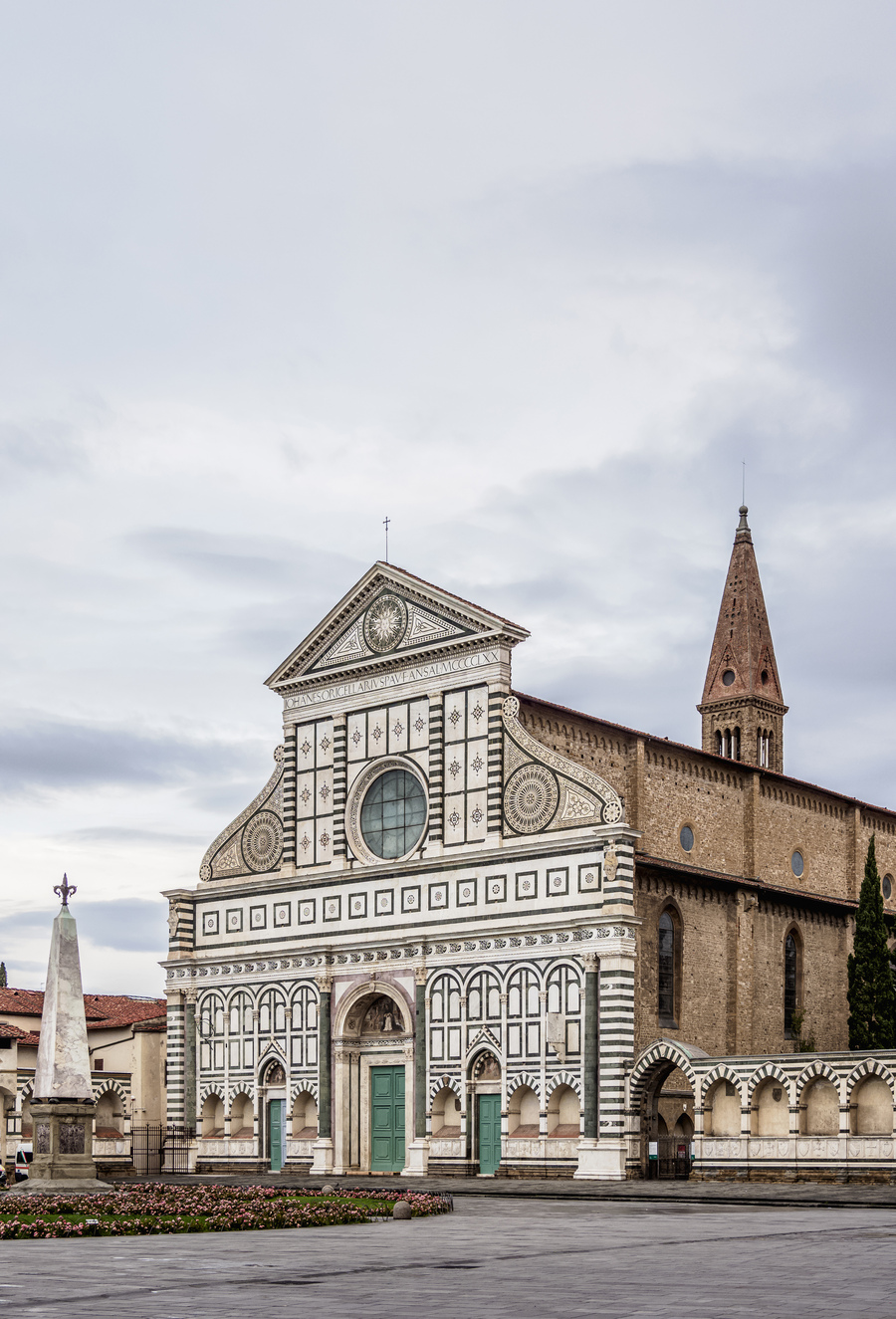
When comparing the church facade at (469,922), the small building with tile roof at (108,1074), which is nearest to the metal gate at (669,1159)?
the church facade at (469,922)

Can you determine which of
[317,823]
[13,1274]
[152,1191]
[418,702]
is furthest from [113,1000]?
[13,1274]

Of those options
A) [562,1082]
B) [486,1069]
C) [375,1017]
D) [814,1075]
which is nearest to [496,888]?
[486,1069]

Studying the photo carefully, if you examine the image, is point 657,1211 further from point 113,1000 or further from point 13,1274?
point 113,1000

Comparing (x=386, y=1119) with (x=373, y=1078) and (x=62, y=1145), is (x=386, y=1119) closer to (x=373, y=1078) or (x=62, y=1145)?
(x=373, y=1078)

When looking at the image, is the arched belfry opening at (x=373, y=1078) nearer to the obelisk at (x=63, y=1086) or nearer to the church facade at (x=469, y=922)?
the church facade at (x=469, y=922)

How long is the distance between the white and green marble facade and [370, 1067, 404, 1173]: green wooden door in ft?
0.97

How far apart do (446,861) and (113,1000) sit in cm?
2362

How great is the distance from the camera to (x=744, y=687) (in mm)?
62031

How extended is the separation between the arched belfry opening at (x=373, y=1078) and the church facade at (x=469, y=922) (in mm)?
59

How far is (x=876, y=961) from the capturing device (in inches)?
1714

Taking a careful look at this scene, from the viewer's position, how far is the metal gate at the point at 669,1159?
37.9 metres

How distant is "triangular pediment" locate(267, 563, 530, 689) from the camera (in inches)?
1681

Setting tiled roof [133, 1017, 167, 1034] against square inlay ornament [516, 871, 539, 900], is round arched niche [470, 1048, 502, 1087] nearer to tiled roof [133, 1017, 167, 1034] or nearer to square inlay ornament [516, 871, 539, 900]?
square inlay ornament [516, 871, 539, 900]

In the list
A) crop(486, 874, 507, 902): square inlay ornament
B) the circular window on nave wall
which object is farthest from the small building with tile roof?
crop(486, 874, 507, 902): square inlay ornament
